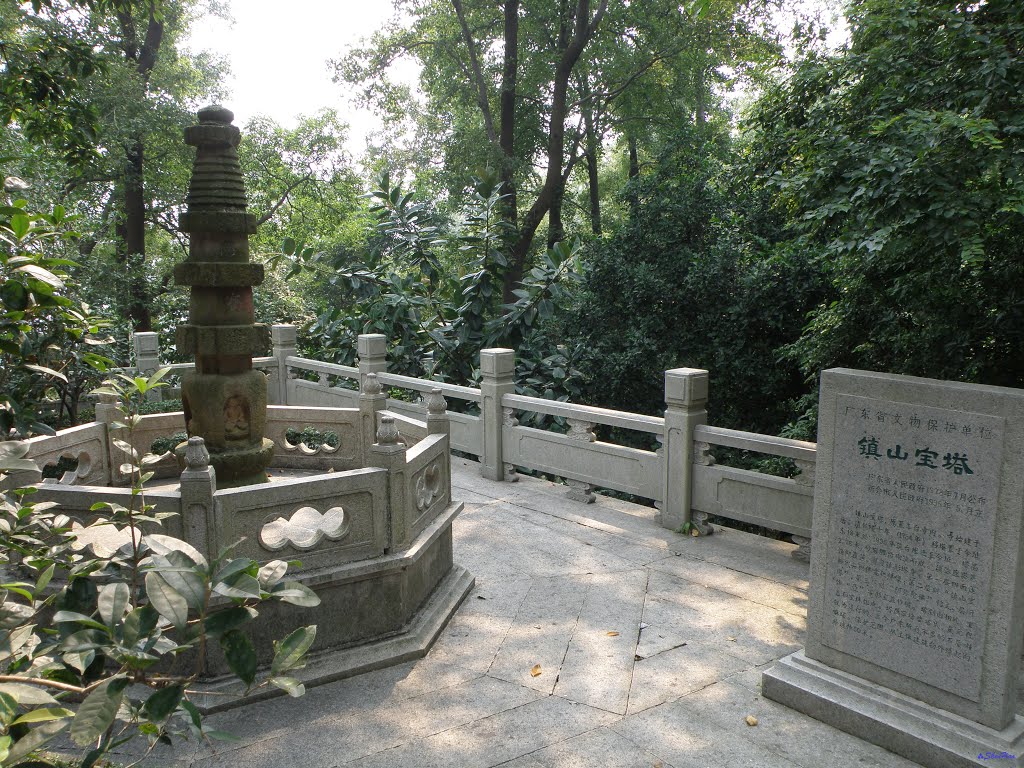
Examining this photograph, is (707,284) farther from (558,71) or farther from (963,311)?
(558,71)

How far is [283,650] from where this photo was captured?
1790 mm

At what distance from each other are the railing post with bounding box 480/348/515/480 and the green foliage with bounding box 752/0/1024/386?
3.63m

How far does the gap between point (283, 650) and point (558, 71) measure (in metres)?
17.7

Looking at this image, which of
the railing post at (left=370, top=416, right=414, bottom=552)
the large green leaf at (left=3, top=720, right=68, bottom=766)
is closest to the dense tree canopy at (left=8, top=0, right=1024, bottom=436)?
the large green leaf at (left=3, top=720, right=68, bottom=766)

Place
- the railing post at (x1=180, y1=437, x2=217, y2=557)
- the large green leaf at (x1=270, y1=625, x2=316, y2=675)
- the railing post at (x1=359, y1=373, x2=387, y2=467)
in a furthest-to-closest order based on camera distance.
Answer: the railing post at (x1=359, y1=373, x2=387, y2=467)
the railing post at (x1=180, y1=437, x2=217, y2=557)
the large green leaf at (x1=270, y1=625, x2=316, y2=675)

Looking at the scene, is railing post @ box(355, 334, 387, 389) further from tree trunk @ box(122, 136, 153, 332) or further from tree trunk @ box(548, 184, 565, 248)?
tree trunk @ box(548, 184, 565, 248)

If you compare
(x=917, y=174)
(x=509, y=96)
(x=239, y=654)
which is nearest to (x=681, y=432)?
(x=917, y=174)

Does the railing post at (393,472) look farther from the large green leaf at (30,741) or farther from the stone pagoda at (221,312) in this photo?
the large green leaf at (30,741)

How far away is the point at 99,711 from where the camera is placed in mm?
1483

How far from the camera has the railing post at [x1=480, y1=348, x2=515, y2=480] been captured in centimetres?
881

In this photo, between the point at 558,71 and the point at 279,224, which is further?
the point at 279,224

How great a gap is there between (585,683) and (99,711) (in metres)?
3.44

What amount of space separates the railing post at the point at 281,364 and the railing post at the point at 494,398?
14.0 feet

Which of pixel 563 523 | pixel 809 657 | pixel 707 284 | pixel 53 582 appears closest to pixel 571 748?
pixel 809 657
